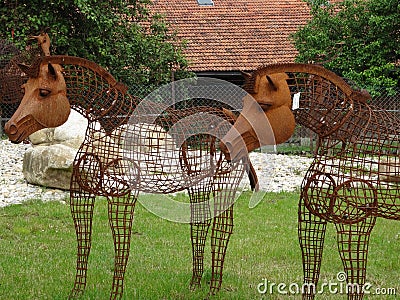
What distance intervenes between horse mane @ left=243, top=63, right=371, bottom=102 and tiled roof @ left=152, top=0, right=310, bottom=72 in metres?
11.5

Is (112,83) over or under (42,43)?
under

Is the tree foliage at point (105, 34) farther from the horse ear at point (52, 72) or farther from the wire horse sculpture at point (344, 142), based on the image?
the wire horse sculpture at point (344, 142)

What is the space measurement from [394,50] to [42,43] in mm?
11446

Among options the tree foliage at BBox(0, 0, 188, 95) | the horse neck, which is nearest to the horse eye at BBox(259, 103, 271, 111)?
the horse neck

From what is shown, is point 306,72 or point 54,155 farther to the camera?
point 54,155

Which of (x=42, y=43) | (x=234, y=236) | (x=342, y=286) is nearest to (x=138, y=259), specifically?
(x=234, y=236)

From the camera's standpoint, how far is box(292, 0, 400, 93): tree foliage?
1387 cm

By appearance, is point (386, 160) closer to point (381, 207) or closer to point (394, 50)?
point (381, 207)

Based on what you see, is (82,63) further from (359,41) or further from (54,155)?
(359,41)

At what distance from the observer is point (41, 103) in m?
4.18

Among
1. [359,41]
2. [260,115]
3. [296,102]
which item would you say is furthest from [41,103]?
[359,41]

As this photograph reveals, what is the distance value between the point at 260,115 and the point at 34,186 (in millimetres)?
6407

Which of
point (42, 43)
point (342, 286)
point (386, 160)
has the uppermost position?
point (42, 43)

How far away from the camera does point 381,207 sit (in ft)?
12.9
